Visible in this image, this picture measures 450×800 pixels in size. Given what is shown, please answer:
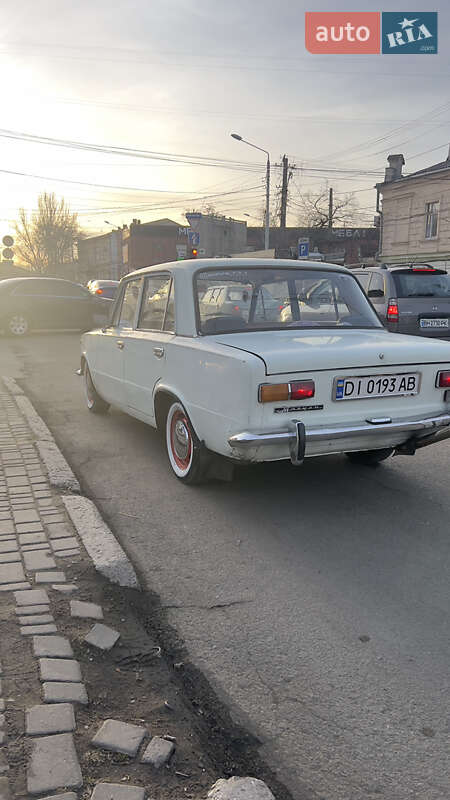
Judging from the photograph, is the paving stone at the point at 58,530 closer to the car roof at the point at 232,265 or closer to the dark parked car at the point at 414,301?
the car roof at the point at 232,265

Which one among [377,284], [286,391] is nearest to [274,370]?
[286,391]

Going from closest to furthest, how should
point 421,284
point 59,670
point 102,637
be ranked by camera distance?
point 59,670
point 102,637
point 421,284

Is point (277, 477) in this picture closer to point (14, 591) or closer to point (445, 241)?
point (14, 591)

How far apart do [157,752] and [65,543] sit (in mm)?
1855

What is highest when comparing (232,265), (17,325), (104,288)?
(232,265)

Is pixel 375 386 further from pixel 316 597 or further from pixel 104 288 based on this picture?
pixel 104 288

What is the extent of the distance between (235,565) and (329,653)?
37.4 inches

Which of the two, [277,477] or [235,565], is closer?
[235,565]

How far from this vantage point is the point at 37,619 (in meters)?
2.96

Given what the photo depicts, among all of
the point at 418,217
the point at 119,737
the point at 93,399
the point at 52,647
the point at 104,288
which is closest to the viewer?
the point at 119,737

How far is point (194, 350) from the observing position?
174 inches

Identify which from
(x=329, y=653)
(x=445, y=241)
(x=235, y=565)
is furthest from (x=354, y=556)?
(x=445, y=241)

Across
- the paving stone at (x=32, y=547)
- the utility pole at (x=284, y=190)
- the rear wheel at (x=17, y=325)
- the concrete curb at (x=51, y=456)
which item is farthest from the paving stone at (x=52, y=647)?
the utility pole at (x=284, y=190)

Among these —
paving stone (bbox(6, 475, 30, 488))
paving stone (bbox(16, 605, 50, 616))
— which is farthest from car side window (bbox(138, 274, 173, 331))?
paving stone (bbox(16, 605, 50, 616))
